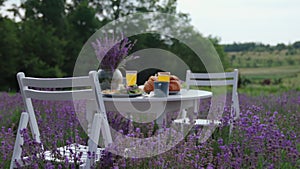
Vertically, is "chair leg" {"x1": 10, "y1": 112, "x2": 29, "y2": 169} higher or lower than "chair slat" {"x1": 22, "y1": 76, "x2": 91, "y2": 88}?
lower

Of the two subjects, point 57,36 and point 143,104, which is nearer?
point 143,104

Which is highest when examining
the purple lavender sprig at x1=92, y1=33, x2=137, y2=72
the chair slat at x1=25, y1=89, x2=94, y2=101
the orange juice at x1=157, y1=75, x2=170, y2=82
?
the purple lavender sprig at x1=92, y1=33, x2=137, y2=72

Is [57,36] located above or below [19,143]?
above

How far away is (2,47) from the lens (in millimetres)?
10695

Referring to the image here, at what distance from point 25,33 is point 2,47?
1.00m

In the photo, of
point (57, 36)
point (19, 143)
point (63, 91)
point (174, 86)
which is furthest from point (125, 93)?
point (57, 36)

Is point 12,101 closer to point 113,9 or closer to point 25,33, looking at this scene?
point 25,33

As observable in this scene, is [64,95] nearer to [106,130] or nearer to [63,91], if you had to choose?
[63,91]

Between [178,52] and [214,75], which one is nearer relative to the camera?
[214,75]

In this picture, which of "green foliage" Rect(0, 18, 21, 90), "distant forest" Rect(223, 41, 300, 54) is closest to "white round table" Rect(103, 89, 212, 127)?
"green foliage" Rect(0, 18, 21, 90)

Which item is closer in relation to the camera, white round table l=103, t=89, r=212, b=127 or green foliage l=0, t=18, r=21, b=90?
white round table l=103, t=89, r=212, b=127

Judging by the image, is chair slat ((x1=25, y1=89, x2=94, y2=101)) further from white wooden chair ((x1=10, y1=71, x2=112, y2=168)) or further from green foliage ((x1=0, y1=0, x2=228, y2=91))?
green foliage ((x1=0, y1=0, x2=228, y2=91))

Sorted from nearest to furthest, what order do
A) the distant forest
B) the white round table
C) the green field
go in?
1. the white round table
2. the green field
3. the distant forest

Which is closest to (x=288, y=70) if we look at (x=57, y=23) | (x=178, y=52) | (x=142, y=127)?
(x=178, y=52)
